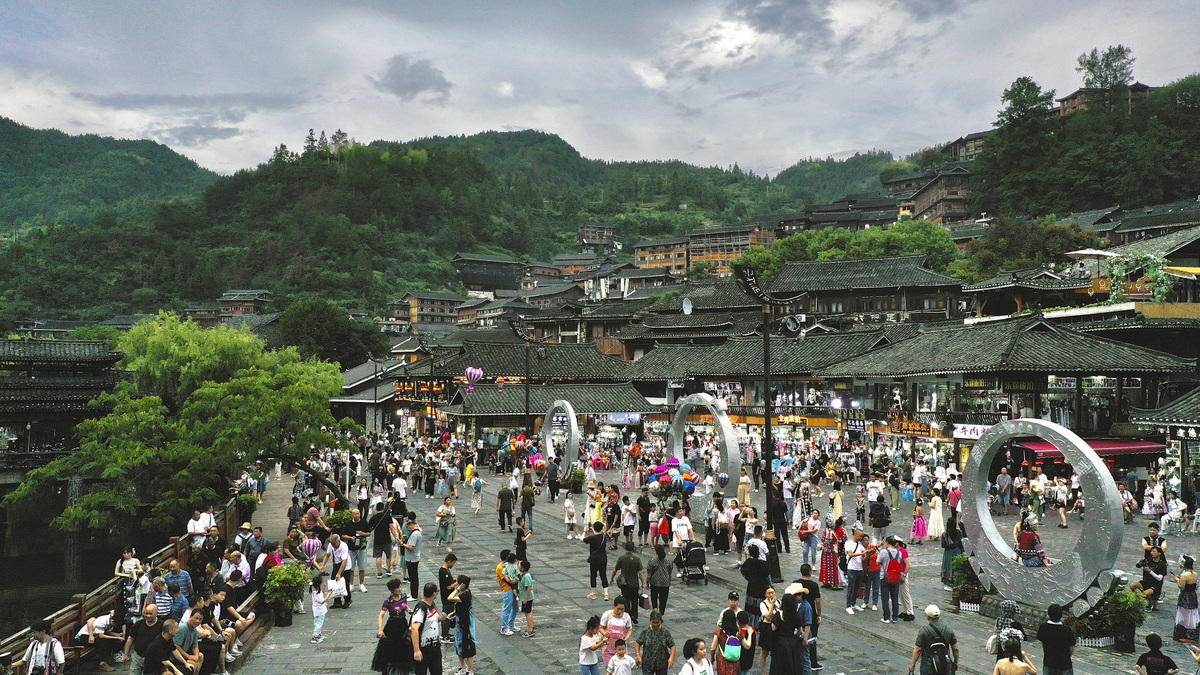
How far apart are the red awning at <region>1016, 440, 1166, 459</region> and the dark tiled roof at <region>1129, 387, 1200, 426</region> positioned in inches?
103

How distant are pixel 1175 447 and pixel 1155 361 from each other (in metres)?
4.74

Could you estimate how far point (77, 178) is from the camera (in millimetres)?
169250

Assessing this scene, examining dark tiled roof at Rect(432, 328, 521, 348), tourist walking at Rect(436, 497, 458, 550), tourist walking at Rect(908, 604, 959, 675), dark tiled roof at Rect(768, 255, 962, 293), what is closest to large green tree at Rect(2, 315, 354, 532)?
tourist walking at Rect(436, 497, 458, 550)

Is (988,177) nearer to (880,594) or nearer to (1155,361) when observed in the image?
(1155,361)

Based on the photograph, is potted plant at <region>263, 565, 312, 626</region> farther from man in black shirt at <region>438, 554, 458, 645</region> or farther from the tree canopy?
the tree canopy

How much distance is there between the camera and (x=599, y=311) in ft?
253

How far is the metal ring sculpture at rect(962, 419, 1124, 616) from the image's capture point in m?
12.3

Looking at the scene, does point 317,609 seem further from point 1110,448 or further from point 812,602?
point 1110,448

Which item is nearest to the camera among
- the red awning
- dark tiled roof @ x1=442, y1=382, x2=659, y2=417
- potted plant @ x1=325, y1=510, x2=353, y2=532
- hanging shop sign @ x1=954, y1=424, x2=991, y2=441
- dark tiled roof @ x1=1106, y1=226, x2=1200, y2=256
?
potted plant @ x1=325, y1=510, x2=353, y2=532

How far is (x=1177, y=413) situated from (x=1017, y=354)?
22.7 ft

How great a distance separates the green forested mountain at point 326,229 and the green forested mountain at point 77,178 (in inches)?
83.2

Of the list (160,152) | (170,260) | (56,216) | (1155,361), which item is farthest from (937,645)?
(160,152)

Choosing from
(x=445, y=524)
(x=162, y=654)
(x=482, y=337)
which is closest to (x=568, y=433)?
(x=445, y=524)

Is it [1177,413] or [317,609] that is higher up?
[1177,413]
